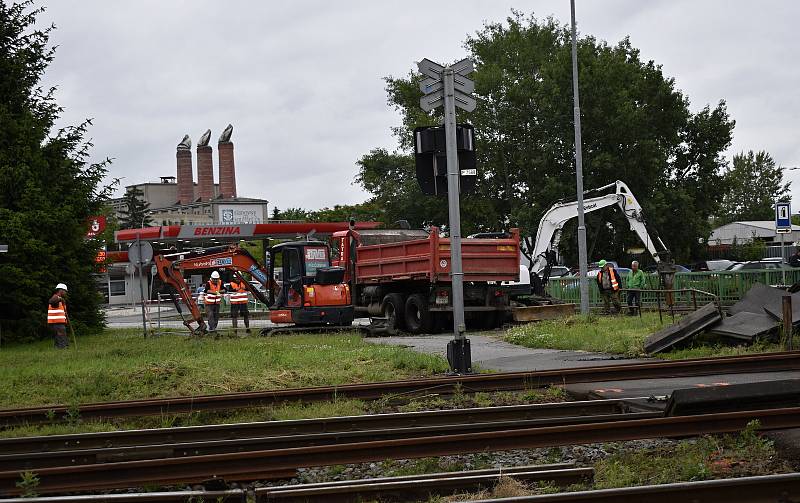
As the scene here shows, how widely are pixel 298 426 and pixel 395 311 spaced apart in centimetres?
1552

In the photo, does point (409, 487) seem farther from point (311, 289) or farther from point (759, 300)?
point (311, 289)

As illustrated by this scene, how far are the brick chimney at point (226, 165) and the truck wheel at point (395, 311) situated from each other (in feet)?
210

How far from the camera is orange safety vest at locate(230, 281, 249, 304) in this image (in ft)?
90.8

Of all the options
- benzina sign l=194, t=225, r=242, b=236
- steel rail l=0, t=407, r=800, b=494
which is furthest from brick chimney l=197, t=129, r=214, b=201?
steel rail l=0, t=407, r=800, b=494

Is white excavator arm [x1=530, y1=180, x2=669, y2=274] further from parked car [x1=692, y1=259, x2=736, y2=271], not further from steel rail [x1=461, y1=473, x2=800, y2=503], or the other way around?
steel rail [x1=461, y1=473, x2=800, y2=503]

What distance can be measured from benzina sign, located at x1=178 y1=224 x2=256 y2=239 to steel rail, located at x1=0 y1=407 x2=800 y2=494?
174ft

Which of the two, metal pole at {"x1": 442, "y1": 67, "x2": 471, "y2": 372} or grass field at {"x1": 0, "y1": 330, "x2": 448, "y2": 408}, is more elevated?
metal pole at {"x1": 442, "y1": 67, "x2": 471, "y2": 372}

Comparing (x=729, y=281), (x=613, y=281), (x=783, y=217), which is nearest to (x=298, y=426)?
(x=783, y=217)

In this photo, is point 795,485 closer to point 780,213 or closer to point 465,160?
point 465,160

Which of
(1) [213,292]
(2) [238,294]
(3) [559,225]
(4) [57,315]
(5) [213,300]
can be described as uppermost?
(3) [559,225]

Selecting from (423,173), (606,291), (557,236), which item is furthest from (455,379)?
(557,236)

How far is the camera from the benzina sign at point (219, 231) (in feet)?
195

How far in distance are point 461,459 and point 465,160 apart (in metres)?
6.49

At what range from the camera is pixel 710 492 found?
5.78m
